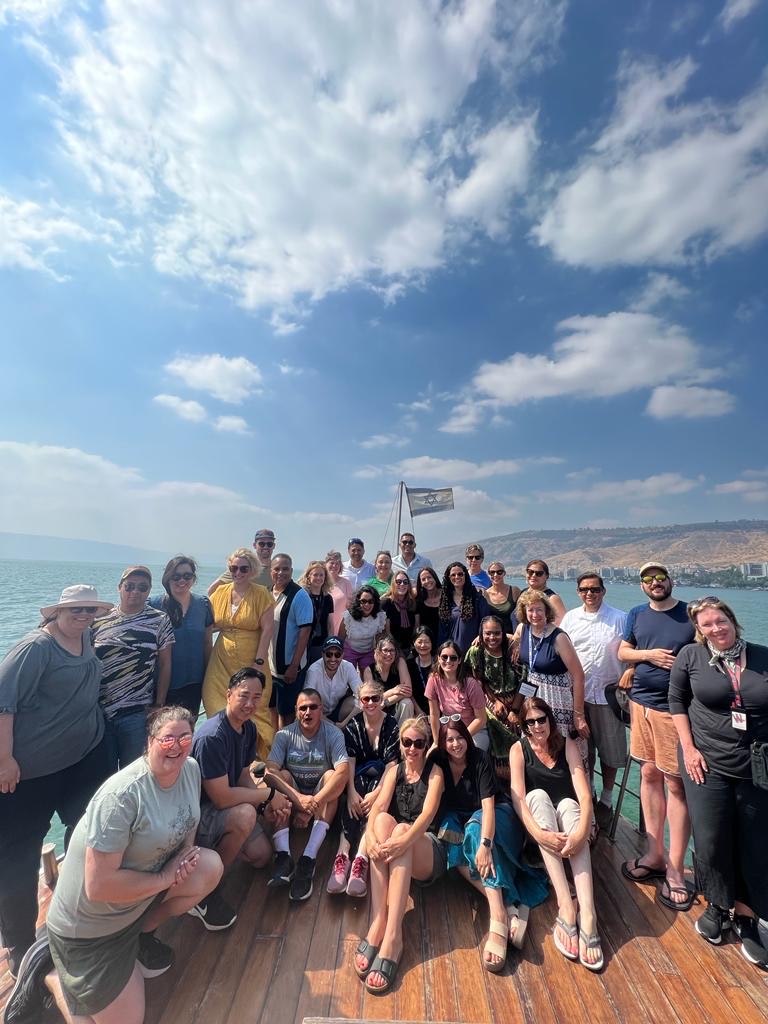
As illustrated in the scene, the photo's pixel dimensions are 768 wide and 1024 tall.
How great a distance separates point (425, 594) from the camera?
16.8ft

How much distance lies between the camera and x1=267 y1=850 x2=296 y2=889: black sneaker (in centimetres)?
336

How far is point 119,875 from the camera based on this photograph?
2.27 metres

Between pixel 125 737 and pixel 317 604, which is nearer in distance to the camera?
pixel 125 737

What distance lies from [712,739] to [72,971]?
3950 mm

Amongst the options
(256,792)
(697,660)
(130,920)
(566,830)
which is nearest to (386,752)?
(256,792)

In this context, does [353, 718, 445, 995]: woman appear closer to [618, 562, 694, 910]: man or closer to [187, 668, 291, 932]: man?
[187, 668, 291, 932]: man

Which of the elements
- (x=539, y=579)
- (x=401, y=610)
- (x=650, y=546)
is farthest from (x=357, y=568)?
(x=650, y=546)

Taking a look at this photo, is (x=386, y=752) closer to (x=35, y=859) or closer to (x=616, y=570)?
(x=35, y=859)

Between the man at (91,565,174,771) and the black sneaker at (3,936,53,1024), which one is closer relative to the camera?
the black sneaker at (3,936,53,1024)

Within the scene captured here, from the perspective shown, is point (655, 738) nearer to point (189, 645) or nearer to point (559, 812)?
point (559, 812)

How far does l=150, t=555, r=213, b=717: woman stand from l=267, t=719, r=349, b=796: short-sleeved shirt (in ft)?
2.96

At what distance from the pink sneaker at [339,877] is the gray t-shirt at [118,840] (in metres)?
1.42

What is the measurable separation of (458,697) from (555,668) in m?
0.92

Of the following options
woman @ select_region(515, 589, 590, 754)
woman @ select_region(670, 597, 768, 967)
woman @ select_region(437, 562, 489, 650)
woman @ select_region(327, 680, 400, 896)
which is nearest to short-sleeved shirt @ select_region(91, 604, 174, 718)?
woman @ select_region(327, 680, 400, 896)
